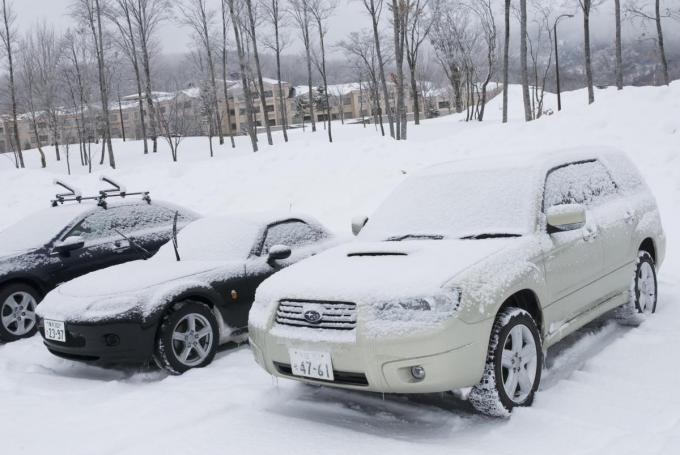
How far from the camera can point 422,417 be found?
3771 mm

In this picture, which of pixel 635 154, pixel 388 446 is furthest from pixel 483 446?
pixel 635 154

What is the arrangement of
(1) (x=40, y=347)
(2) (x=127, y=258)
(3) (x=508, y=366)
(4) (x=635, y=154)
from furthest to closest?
(4) (x=635, y=154), (2) (x=127, y=258), (1) (x=40, y=347), (3) (x=508, y=366)

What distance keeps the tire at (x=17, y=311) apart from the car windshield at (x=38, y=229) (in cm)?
53

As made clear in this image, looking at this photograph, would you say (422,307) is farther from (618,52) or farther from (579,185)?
(618,52)

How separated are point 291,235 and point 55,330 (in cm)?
249

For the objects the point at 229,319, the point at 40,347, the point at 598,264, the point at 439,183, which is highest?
the point at 439,183

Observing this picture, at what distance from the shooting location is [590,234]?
15.1 feet

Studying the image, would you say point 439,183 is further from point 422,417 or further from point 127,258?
point 127,258

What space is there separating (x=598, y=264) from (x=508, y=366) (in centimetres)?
157

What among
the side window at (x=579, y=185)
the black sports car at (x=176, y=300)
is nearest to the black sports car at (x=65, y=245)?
the black sports car at (x=176, y=300)

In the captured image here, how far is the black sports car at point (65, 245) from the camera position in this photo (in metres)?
6.86

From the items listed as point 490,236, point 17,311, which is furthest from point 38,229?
point 490,236

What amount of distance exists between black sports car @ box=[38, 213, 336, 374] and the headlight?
96.8 inches

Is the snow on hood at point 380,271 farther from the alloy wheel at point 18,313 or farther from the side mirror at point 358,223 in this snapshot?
A: the alloy wheel at point 18,313
